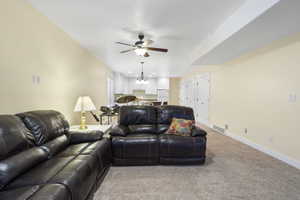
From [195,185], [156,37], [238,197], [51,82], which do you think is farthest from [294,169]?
[51,82]

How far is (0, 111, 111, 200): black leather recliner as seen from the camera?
1159 mm

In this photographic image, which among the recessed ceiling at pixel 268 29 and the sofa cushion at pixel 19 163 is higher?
the recessed ceiling at pixel 268 29

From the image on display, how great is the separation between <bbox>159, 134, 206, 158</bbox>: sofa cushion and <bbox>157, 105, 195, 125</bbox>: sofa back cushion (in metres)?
0.65

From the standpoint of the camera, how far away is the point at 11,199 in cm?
102

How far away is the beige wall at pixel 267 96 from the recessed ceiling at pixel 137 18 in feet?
4.58

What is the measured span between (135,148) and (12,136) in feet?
5.25

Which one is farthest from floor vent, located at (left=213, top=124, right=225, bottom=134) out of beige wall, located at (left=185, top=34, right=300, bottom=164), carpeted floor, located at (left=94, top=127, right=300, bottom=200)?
carpeted floor, located at (left=94, top=127, right=300, bottom=200)

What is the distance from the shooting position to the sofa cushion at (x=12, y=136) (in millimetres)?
1332

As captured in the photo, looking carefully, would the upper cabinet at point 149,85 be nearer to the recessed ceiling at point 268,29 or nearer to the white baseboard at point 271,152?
the white baseboard at point 271,152

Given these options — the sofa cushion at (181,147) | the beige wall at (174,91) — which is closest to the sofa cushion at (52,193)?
the sofa cushion at (181,147)

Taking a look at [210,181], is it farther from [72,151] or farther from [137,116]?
[72,151]

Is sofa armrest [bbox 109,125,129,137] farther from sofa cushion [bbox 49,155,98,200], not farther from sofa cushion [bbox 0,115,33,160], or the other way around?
sofa cushion [bbox 0,115,33,160]

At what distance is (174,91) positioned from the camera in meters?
10.9

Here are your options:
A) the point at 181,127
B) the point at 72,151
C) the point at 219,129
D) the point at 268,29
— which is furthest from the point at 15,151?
the point at 219,129
